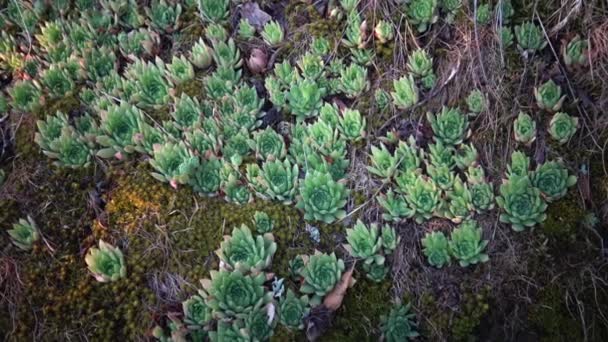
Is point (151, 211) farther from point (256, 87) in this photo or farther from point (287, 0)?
point (287, 0)

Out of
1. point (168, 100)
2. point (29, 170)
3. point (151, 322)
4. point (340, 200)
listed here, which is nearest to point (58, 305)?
point (151, 322)

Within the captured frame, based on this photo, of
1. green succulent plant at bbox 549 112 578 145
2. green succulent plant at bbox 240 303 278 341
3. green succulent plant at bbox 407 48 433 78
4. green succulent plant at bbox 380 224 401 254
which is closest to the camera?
green succulent plant at bbox 240 303 278 341

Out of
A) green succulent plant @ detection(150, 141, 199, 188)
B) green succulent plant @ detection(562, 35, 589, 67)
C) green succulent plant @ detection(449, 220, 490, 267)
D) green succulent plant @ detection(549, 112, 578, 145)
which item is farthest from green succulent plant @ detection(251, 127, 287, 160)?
green succulent plant @ detection(562, 35, 589, 67)

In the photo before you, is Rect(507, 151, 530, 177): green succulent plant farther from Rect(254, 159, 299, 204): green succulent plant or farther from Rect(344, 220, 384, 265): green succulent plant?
Rect(254, 159, 299, 204): green succulent plant

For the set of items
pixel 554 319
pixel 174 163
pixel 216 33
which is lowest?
pixel 554 319

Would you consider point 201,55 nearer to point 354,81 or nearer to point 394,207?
point 354,81

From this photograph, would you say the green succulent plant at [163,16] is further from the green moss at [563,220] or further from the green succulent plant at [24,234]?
the green moss at [563,220]

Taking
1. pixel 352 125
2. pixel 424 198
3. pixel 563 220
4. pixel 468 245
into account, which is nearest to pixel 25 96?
pixel 352 125
